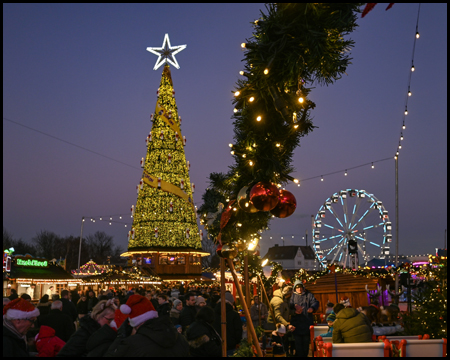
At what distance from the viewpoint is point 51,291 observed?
3095 centimetres

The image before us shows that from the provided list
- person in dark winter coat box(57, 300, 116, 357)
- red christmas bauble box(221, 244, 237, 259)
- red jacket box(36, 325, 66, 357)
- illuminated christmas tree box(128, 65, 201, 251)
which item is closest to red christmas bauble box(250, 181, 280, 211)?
red christmas bauble box(221, 244, 237, 259)

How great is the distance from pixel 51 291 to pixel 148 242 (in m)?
12.9

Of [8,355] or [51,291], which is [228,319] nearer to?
[8,355]

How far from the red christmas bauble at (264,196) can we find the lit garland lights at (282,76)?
33 centimetres

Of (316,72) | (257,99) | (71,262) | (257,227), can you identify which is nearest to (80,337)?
(257,227)

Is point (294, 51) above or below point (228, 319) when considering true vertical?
above

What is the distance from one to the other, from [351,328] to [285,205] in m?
3.47

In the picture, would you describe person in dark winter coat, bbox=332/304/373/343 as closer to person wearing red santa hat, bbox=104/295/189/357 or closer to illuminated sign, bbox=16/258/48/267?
person wearing red santa hat, bbox=104/295/189/357

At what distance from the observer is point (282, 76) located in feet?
13.6

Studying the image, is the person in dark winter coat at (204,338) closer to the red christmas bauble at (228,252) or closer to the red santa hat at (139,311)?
the red christmas bauble at (228,252)

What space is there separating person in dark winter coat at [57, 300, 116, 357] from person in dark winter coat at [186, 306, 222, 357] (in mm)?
1129

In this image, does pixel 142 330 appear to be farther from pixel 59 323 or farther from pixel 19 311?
pixel 59 323

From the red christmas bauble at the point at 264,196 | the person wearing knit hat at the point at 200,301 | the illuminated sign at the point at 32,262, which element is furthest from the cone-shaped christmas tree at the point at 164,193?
the red christmas bauble at the point at 264,196

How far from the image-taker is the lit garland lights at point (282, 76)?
3803 millimetres
